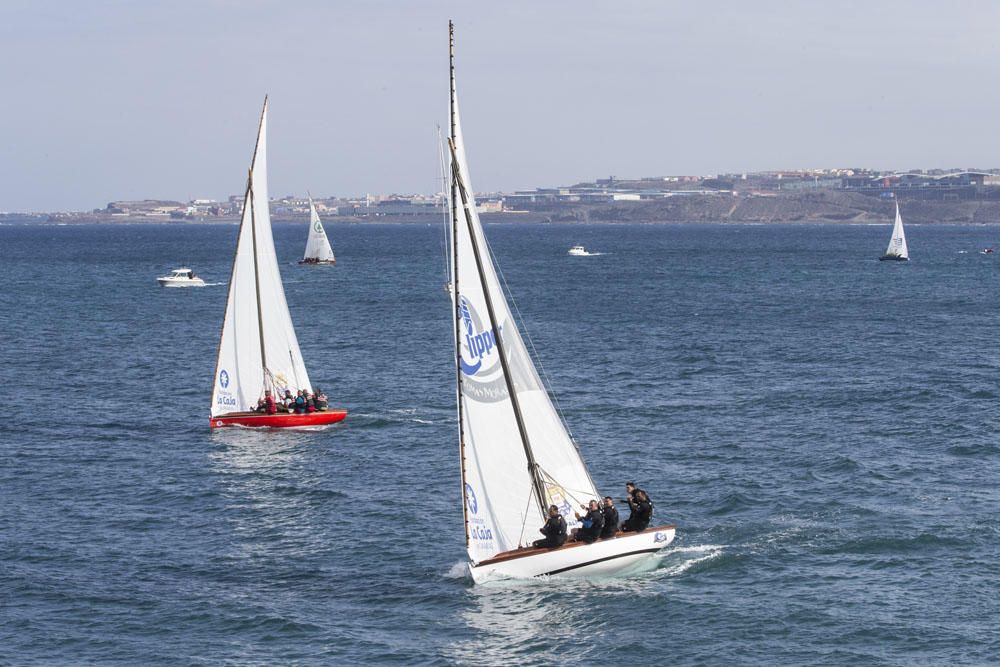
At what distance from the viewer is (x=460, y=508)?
48.3m

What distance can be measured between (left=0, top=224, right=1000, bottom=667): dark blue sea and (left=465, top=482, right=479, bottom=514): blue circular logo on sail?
2356 mm

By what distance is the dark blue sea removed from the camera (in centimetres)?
3559

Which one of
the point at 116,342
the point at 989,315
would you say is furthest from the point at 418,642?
the point at 989,315

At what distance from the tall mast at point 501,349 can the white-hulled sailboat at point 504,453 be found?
0.03m

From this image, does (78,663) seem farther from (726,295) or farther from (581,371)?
(726,295)

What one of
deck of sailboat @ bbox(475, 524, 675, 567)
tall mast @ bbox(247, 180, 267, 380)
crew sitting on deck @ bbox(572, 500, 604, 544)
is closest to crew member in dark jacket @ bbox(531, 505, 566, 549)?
deck of sailboat @ bbox(475, 524, 675, 567)

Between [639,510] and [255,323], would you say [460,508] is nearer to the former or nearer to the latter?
[639,510]

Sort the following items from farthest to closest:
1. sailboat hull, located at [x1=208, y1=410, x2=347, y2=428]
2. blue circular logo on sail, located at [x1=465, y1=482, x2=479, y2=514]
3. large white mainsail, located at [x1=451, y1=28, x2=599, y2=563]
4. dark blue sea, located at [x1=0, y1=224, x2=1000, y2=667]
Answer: sailboat hull, located at [x1=208, y1=410, x2=347, y2=428]
blue circular logo on sail, located at [x1=465, y1=482, x2=479, y2=514]
large white mainsail, located at [x1=451, y1=28, x2=599, y2=563]
dark blue sea, located at [x1=0, y1=224, x2=1000, y2=667]

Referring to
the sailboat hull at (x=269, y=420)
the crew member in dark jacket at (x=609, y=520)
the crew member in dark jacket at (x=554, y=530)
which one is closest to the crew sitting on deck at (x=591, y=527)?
the crew member in dark jacket at (x=609, y=520)

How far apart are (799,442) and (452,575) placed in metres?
23.1

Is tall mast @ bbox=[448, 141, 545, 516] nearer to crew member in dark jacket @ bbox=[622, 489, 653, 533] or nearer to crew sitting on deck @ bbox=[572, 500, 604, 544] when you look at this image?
crew sitting on deck @ bbox=[572, 500, 604, 544]

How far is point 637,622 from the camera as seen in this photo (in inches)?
1439

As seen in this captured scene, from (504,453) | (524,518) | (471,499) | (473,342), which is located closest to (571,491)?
(524,518)

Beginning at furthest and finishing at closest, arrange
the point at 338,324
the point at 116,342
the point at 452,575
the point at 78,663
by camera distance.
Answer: the point at 338,324 < the point at 116,342 < the point at 452,575 < the point at 78,663
